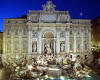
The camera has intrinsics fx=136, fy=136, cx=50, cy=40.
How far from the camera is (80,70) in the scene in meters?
25.3

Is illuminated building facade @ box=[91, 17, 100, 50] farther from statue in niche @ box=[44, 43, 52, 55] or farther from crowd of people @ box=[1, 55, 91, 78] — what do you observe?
statue in niche @ box=[44, 43, 52, 55]

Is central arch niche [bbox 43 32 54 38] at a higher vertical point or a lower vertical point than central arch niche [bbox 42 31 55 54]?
higher

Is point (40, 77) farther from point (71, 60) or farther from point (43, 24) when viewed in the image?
point (43, 24)

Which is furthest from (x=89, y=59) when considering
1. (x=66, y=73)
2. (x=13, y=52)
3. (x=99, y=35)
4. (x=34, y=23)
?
(x=13, y=52)

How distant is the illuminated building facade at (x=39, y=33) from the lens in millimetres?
33719

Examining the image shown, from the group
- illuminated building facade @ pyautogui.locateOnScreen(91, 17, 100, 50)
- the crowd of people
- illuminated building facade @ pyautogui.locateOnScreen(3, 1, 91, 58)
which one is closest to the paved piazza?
illuminated building facade @ pyautogui.locateOnScreen(3, 1, 91, 58)

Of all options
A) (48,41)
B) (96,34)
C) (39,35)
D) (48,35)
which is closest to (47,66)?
(48,41)

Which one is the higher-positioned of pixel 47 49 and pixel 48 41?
pixel 48 41

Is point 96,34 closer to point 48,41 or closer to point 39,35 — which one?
point 48,41

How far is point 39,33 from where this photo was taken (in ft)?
111

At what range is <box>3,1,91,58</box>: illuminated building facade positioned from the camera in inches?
1328

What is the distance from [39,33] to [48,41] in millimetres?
3278

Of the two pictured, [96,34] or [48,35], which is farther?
[96,34]

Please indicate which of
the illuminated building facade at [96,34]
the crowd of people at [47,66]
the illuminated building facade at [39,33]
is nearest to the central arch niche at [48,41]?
the illuminated building facade at [39,33]
